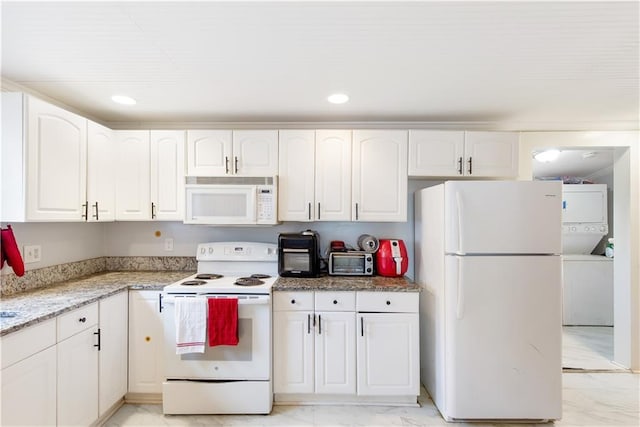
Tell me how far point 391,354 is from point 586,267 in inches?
138

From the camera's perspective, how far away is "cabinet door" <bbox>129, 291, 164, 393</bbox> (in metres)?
2.43

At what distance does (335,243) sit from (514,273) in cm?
135

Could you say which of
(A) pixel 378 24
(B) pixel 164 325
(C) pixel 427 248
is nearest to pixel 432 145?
(C) pixel 427 248

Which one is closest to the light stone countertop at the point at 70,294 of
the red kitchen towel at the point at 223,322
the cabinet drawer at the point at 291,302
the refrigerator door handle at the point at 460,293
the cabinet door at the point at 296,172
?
the red kitchen towel at the point at 223,322

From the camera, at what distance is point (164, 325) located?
7.75ft

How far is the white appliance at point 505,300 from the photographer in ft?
7.09

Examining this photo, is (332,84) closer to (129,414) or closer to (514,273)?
(514,273)

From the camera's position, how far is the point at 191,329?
2.26 meters

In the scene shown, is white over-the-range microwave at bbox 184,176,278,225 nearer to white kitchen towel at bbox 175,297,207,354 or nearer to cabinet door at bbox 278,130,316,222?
cabinet door at bbox 278,130,316,222

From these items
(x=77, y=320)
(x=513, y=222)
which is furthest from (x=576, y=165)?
(x=77, y=320)

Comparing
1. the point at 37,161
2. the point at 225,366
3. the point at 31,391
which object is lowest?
the point at 225,366

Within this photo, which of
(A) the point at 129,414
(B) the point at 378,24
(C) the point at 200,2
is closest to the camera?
(C) the point at 200,2

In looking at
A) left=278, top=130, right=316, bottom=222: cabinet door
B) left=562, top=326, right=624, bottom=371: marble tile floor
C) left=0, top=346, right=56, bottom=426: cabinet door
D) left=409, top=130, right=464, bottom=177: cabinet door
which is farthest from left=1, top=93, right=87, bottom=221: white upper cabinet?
left=562, top=326, right=624, bottom=371: marble tile floor

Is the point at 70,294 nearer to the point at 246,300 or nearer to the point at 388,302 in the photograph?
the point at 246,300
